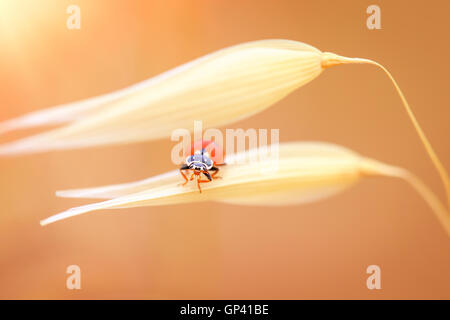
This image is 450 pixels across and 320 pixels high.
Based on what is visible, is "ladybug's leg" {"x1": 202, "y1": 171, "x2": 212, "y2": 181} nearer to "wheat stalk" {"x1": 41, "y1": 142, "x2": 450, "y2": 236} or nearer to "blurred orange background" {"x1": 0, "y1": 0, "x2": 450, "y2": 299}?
"wheat stalk" {"x1": 41, "y1": 142, "x2": 450, "y2": 236}

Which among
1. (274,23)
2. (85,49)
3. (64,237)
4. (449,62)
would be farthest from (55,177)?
(449,62)

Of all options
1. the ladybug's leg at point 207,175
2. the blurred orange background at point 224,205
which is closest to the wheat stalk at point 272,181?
the ladybug's leg at point 207,175

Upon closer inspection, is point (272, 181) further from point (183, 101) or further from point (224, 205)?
point (224, 205)

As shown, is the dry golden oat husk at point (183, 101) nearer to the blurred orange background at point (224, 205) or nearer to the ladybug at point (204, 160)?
the ladybug at point (204, 160)

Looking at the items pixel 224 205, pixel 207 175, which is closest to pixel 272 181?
pixel 207 175

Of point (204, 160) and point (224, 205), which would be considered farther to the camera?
point (224, 205)
